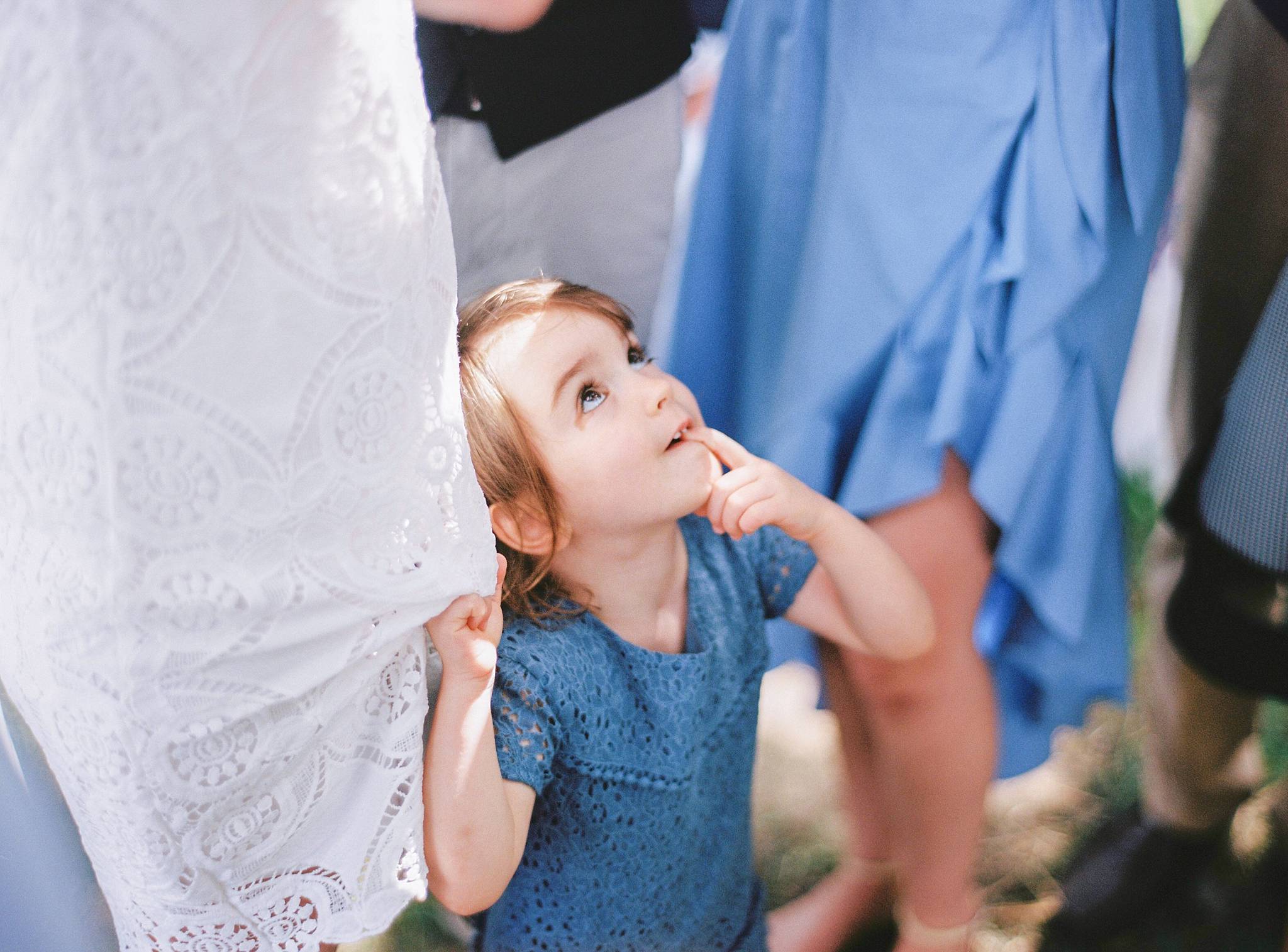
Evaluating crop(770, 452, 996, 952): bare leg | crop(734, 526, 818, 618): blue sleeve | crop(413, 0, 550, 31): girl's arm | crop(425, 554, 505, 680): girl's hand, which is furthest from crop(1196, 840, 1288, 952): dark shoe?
crop(413, 0, 550, 31): girl's arm

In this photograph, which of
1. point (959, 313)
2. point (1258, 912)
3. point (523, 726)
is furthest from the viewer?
point (1258, 912)

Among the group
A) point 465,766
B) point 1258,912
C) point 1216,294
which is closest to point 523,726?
point 465,766

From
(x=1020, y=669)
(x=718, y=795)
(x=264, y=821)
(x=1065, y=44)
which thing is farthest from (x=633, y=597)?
(x=1065, y=44)

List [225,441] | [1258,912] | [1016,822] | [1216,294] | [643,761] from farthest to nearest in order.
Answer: [1016,822] < [1258,912] < [1216,294] < [643,761] < [225,441]

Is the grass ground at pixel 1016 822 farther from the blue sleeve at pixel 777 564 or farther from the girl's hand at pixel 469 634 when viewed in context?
the girl's hand at pixel 469 634

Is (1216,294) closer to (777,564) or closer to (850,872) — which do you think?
(777,564)

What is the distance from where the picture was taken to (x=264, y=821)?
0.68 meters

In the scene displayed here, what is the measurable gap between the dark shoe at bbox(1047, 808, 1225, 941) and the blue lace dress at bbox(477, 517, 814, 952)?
2.08ft

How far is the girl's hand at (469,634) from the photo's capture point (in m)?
0.75

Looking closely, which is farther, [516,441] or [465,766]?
[516,441]

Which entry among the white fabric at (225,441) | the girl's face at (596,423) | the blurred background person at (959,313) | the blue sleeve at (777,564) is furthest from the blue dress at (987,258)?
the white fabric at (225,441)

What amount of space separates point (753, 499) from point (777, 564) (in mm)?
204

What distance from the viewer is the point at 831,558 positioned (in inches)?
41.3

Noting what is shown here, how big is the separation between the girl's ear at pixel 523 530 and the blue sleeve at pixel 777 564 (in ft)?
0.84
